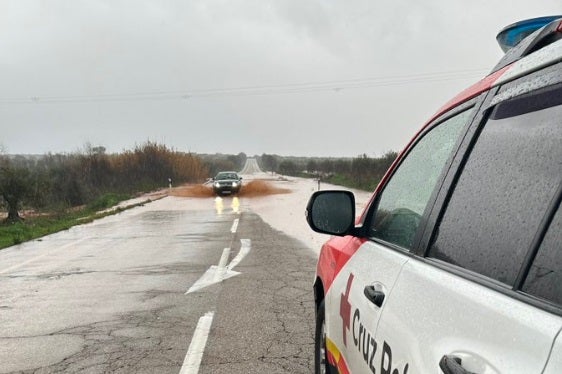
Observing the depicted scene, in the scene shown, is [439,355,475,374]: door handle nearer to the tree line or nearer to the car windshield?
the tree line

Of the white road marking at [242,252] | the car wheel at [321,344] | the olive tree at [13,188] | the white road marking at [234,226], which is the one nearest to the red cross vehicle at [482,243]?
the car wheel at [321,344]

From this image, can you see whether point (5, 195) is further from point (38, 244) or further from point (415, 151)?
point (415, 151)

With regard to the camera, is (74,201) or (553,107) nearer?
(553,107)

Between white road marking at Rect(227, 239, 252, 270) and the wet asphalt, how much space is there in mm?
108

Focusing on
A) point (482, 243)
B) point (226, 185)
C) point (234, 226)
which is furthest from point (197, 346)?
point (226, 185)

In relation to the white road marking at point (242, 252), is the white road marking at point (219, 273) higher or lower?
higher

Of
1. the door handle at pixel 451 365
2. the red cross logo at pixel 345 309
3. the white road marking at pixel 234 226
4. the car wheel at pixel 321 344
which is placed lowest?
the white road marking at pixel 234 226

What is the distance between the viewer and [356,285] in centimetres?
236

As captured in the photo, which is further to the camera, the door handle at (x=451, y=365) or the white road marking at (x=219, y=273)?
the white road marking at (x=219, y=273)

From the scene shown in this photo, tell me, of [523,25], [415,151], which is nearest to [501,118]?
[523,25]

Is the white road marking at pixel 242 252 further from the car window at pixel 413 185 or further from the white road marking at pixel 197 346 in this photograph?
the car window at pixel 413 185

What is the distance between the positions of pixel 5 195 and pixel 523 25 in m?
24.9

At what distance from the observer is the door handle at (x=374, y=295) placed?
75.1 inches

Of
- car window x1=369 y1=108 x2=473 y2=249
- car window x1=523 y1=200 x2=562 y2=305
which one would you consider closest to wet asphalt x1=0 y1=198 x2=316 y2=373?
car window x1=369 y1=108 x2=473 y2=249
